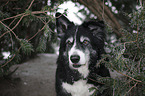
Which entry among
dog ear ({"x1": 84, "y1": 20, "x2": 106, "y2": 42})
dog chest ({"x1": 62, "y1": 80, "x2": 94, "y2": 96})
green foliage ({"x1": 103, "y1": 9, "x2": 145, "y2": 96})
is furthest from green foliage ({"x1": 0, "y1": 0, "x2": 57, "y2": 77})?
green foliage ({"x1": 103, "y1": 9, "x2": 145, "y2": 96})

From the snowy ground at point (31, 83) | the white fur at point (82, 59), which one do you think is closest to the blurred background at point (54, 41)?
the snowy ground at point (31, 83)

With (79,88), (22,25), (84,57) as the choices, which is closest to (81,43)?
(84,57)

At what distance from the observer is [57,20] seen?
289cm

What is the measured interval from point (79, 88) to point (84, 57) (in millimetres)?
568

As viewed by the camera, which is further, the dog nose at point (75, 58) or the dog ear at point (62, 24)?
the dog ear at point (62, 24)

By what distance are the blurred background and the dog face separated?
0.15 meters

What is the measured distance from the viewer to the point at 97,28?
2.85 meters

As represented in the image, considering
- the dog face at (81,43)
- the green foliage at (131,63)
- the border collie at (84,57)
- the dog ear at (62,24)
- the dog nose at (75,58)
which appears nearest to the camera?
the green foliage at (131,63)

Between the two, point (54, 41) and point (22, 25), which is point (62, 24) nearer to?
point (54, 41)

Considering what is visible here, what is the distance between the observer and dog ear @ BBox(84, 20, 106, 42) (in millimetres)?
2732

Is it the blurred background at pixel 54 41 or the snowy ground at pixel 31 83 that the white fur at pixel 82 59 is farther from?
the snowy ground at pixel 31 83

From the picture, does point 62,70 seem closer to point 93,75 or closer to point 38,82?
point 93,75

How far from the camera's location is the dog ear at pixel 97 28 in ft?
8.96

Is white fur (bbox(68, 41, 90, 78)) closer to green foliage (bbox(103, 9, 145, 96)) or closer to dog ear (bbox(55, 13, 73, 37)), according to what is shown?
green foliage (bbox(103, 9, 145, 96))
